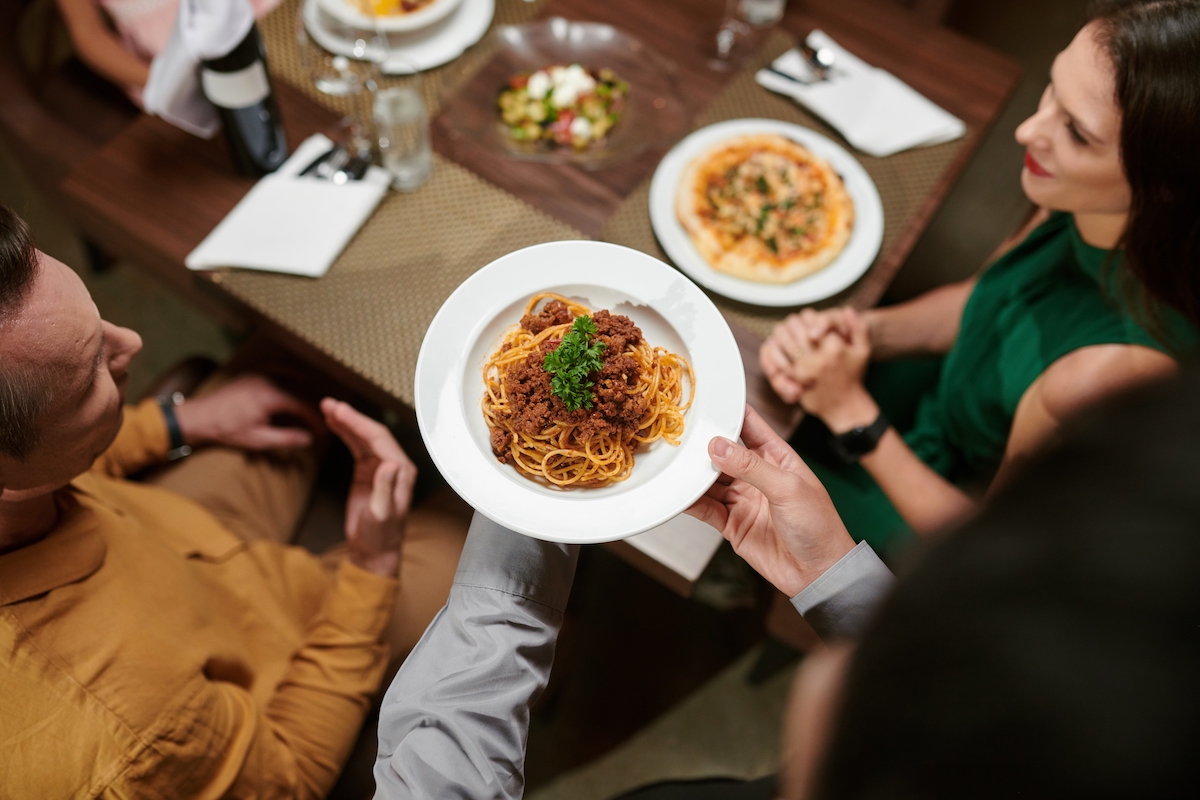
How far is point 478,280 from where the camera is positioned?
1.07m

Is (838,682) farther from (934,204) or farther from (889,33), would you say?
(889,33)

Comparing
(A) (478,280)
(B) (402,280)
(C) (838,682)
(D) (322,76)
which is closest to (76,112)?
(D) (322,76)

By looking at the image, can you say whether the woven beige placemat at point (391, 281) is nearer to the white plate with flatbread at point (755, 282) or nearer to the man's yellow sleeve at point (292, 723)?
the white plate with flatbread at point (755, 282)

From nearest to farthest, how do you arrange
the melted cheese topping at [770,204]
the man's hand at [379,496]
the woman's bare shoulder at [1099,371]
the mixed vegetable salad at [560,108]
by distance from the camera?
the woman's bare shoulder at [1099,371] < the man's hand at [379,496] < the melted cheese topping at [770,204] < the mixed vegetable salad at [560,108]

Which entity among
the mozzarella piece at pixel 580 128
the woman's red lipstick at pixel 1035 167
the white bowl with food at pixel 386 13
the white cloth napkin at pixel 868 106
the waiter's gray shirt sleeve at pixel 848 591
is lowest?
the waiter's gray shirt sleeve at pixel 848 591

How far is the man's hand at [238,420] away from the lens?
6.04 feet

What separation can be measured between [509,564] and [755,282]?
93 cm

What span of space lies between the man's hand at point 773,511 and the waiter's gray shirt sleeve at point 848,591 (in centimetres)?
2

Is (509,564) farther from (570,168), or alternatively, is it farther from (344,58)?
(344,58)

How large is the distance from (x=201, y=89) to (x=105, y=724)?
1.30m

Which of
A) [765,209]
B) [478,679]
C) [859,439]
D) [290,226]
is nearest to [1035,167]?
[765,209]

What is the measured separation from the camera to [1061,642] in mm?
510

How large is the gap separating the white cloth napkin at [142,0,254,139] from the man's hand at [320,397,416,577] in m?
0.74

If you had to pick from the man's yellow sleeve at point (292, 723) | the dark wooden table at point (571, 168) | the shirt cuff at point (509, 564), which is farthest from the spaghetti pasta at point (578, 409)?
the man's yellow sleeve at point (292, 723)
